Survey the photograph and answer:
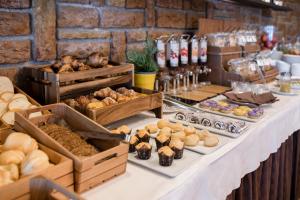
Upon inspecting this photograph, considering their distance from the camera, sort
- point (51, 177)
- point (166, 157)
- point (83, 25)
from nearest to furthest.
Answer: point (51, 177)
point (166, 157)
point (83, 25)

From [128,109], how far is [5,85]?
45 centimetres

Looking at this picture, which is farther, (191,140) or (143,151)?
(191,140)

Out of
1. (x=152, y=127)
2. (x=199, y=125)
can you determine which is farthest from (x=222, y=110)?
(x=152, y=127)

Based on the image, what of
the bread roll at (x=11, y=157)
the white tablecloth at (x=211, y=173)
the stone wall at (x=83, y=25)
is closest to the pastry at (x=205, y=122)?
the white tablecloth at (x=211, y=173)

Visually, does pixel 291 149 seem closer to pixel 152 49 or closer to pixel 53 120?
pixel 152 49

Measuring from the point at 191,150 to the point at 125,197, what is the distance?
0.34m

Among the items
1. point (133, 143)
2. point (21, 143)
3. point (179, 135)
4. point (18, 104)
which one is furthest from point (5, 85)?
point (179, 135)

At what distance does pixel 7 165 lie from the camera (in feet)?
2.36

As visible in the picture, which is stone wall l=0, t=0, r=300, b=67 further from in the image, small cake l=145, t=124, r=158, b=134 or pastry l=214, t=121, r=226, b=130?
pastry l=214, t=121, r=226, b=130

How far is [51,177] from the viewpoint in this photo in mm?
701

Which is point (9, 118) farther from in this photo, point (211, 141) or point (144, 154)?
point (211, 141)

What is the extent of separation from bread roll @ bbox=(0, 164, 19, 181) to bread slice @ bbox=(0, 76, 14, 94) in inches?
19.0

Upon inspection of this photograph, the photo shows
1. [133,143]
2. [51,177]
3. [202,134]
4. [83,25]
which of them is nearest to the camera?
[51,177]

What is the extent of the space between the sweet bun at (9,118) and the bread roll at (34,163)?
0.31m
